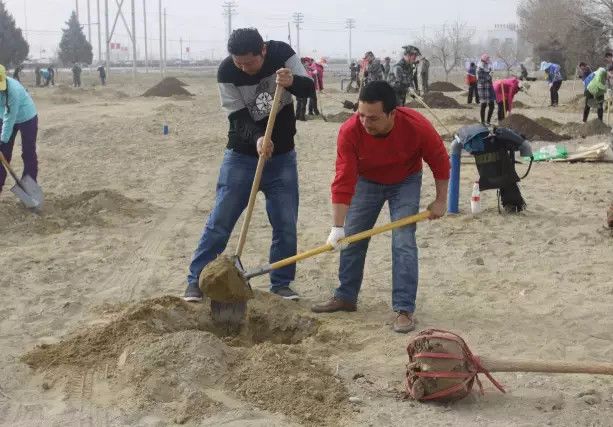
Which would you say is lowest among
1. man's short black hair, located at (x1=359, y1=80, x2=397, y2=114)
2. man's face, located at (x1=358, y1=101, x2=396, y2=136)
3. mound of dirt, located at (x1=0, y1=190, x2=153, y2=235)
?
mound of dirt, located at (x1=0, y1=190, x2=153, y2=235)

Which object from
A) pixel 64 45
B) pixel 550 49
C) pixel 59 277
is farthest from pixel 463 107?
pixel 64 45

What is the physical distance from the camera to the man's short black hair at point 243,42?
15.9ft

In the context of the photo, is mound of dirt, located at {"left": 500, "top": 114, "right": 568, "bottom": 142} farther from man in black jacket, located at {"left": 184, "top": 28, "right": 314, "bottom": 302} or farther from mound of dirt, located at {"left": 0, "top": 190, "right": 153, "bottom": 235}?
man in black jacket, located at {"left": 184, "top": 28, "right": 314, "bottom": 302}

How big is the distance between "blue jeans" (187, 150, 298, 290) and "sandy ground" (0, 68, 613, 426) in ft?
1.35

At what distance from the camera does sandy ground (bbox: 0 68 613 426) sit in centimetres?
371

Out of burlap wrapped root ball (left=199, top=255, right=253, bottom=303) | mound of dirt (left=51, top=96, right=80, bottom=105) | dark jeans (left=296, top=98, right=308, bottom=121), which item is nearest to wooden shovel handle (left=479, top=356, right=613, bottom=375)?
burlap wrapped root ball (left=199, top=255, right=253, bottom=303)

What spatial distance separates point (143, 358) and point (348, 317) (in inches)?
58.6

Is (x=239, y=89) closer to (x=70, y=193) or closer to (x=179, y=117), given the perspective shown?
(x=70, y=193)

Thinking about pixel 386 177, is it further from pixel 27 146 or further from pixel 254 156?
pixel 27 146

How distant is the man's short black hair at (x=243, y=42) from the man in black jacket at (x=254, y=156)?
0.25 metres

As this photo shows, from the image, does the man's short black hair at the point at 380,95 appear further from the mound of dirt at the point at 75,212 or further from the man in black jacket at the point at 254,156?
the mound of dirt at the point at 75,212

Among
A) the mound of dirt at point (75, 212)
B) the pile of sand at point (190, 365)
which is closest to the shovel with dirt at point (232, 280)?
the pile of sand at point (190, 365)

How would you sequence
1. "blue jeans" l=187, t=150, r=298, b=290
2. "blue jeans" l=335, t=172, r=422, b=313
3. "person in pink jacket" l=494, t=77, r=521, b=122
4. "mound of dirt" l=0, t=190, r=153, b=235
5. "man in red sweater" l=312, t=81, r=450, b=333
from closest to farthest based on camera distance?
"man in red sweater" l=312, t=81, r=450, b=333 → "blue jeans" l=335, t=172, r=422, b=313 → "blue jeans" l=187, t=150, r=298, b=290 → "mound of dirt" l=0, t=190, r=153, b=235 → "person in pink jacket" l=494, t=77, r=521, b=122

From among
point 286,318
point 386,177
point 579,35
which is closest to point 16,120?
point 286,318
